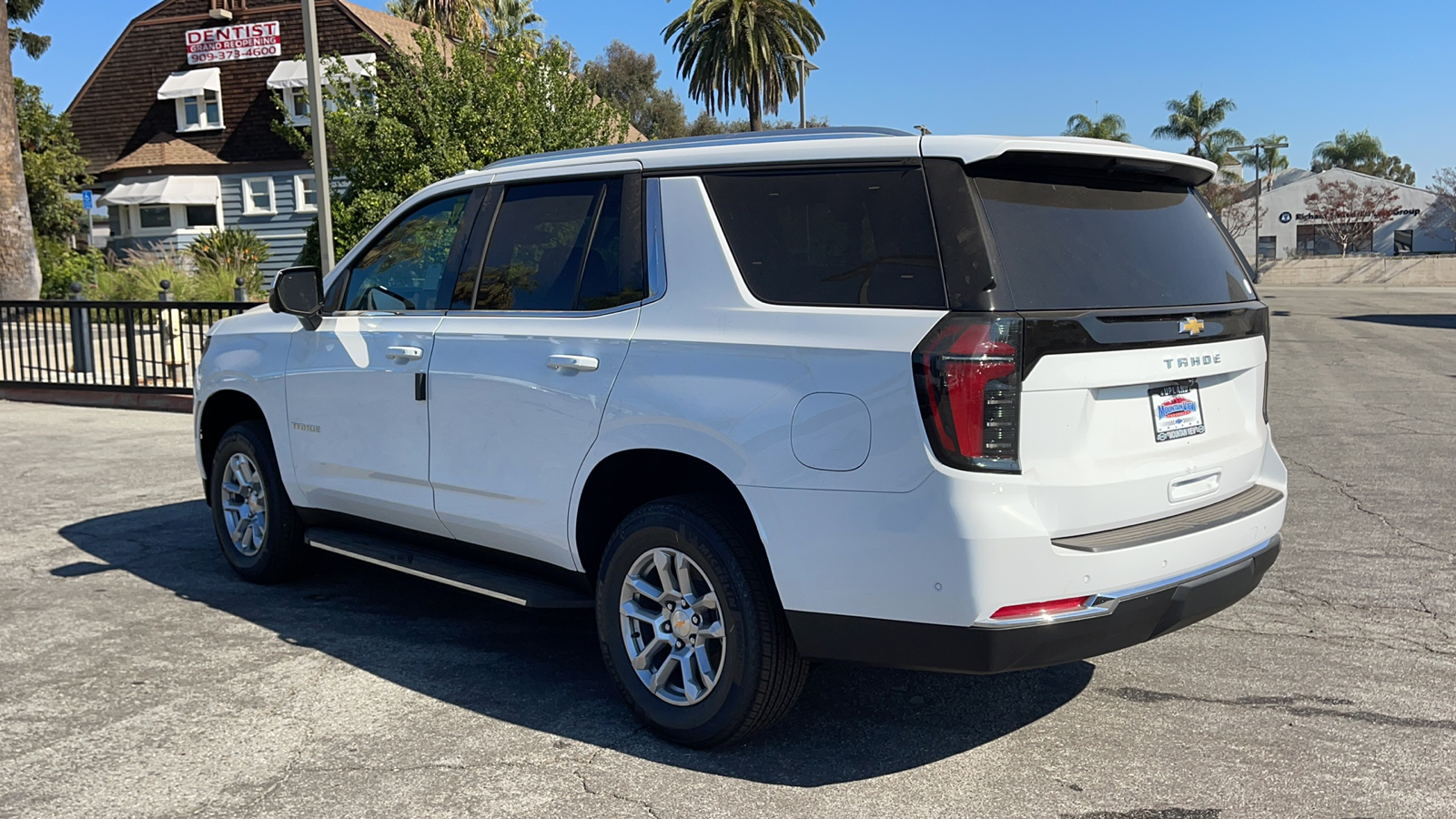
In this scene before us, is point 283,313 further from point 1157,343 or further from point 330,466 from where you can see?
point 1157,343

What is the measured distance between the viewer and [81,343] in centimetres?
1342

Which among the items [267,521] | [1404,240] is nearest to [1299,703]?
[267,521]

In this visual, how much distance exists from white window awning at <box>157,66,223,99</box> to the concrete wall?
5081cm

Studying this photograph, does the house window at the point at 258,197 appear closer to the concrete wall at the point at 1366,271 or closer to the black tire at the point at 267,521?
the black tire at the point at 267,521

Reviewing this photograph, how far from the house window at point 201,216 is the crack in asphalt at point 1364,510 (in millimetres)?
38387

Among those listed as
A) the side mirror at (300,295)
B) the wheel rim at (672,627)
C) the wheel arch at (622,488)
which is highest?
the side mirror at (300,295)

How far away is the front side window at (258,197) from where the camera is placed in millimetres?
38875

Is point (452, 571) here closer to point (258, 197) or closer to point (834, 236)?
point (834, 236)

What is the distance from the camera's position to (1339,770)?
12.0 ft

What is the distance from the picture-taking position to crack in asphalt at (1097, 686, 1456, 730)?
4027 millimetres

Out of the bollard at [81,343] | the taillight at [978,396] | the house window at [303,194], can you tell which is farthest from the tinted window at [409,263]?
the house window at [303,194]

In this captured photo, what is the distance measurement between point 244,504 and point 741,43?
4163 centimetres

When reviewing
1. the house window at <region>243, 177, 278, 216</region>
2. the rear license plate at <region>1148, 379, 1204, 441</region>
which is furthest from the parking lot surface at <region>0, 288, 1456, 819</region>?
the house window at <region>243, 177, 278, 216</region>

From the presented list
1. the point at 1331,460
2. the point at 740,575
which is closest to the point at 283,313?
the point at 740,575
